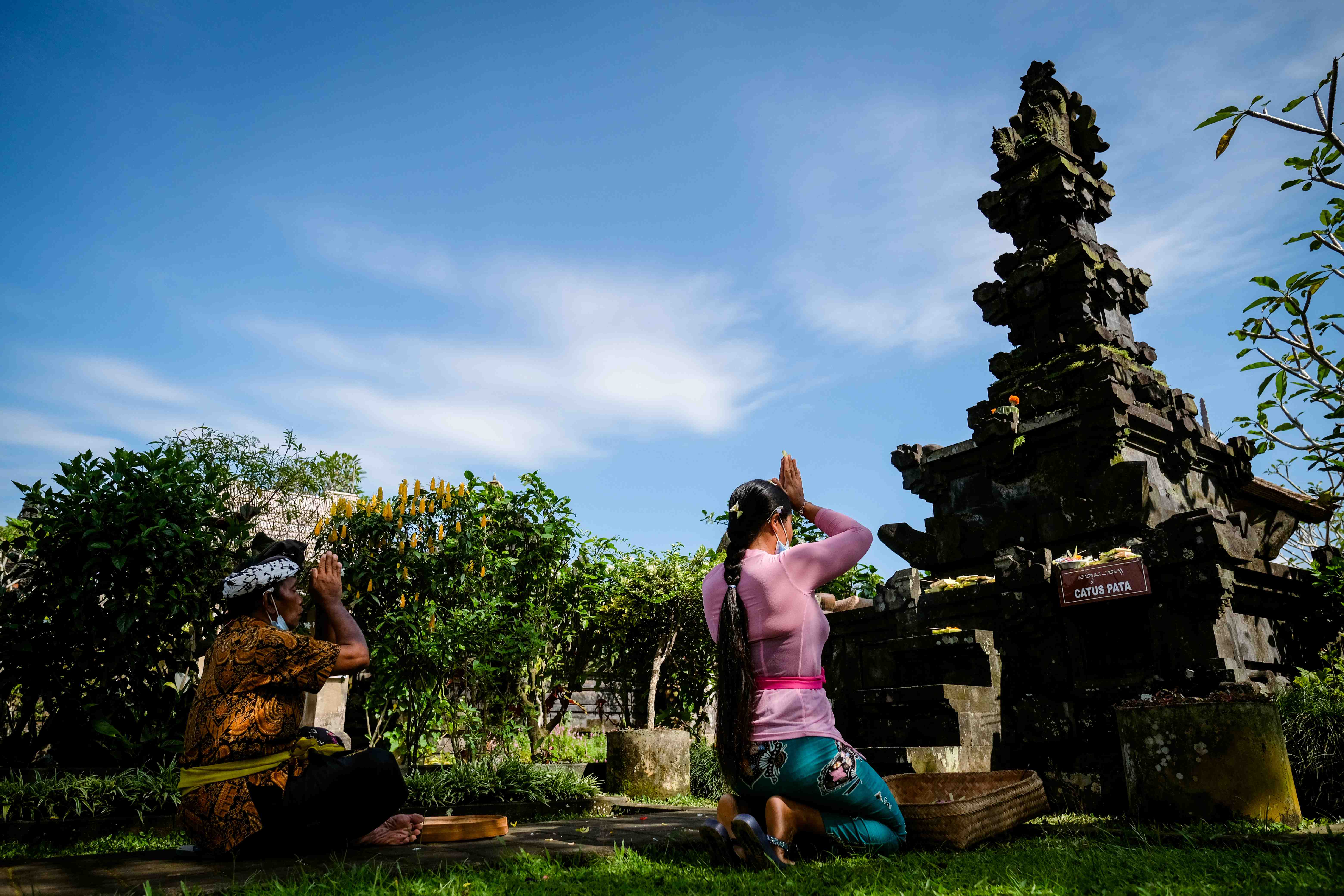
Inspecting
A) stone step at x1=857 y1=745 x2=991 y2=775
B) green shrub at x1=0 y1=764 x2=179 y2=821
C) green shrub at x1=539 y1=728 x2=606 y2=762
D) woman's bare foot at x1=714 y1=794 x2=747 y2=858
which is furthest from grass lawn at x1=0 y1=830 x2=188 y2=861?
stone step at x1=857 y1=745 x2=991 y2=775

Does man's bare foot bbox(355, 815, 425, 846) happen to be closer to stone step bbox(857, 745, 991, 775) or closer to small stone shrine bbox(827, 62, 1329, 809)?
stone step bbox(857, 745, 991, 775)

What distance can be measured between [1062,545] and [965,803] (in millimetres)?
5078

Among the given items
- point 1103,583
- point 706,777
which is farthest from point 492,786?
point 1103,583

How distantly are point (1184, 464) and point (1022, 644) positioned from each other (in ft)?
9.62

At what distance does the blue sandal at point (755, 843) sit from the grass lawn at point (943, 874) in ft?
0.26

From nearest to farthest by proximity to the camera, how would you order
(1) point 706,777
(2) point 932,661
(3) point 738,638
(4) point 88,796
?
(3) point 738,638 < (4) point 88,796 < (2) point 932,661 < (1) point 706,777

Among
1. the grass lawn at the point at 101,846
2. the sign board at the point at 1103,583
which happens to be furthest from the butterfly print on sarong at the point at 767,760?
the sign board at the point at 1103,583

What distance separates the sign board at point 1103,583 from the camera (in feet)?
20.8

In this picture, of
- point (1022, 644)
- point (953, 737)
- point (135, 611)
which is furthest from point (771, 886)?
point (135, 611)

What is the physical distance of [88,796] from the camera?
545 centimetres

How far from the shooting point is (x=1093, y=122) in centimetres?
1035

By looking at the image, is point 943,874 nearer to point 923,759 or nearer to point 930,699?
point 923,759

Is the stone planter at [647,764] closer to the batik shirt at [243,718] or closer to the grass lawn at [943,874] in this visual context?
the grass lawn at [943,874]

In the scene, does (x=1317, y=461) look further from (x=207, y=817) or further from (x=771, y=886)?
(x=207, y=817)
